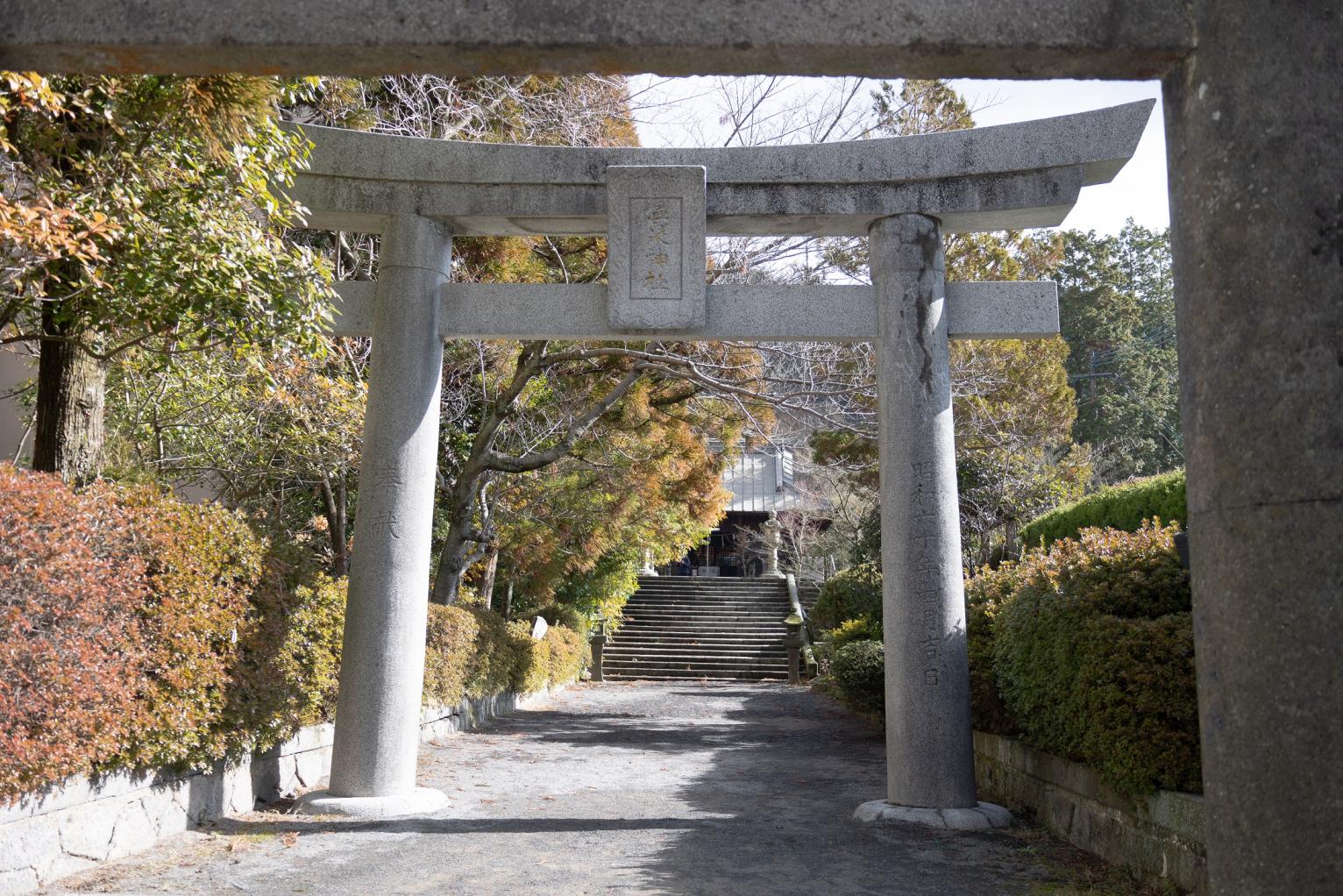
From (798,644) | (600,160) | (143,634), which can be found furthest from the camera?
(798,644)

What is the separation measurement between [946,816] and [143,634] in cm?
512

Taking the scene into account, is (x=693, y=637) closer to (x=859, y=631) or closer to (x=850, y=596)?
(x=850, y=596)

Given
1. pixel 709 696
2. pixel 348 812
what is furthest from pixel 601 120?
pixel 709 696

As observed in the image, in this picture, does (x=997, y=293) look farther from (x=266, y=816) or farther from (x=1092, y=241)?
(x=1092, y=241)

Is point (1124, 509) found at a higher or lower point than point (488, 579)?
higher

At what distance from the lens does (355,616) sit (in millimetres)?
7480

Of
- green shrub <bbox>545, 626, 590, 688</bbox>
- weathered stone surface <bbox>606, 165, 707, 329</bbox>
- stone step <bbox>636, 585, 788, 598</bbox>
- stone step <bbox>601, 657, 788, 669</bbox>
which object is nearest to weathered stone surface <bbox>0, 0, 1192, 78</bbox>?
weathered stone surface <bbox>606, 165, 707, 329</bbox>

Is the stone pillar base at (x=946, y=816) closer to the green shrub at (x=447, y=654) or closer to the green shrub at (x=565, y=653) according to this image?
the green shrub at (x=447, y=654)

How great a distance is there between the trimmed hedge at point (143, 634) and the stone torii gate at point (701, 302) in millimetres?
638

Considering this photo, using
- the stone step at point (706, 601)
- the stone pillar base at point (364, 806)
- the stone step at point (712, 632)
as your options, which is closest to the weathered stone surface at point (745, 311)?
the stone pillar base at point (364, 806)

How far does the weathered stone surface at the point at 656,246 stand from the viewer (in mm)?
7590

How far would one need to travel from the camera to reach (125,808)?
19.1 feet

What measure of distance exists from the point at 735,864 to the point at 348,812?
2.73m

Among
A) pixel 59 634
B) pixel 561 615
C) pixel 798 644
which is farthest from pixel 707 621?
pixel 59 634
